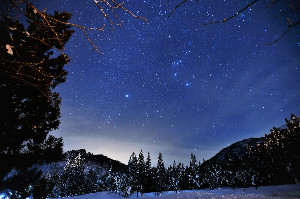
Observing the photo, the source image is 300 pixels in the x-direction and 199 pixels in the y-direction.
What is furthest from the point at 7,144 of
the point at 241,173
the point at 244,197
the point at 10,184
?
the point at 241,173

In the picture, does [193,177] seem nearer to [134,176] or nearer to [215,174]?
[215,174]

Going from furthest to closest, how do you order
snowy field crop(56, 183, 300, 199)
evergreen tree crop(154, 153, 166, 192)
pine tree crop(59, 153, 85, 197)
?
pine tree crop(59, 153, 85, 197) → evergreen tree crop(154, 153, 166, 192) → snowy field crop(56, 183, 300, 199)

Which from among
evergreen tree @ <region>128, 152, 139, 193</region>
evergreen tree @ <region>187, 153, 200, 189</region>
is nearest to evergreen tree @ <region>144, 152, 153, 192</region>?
evergreen tree @ <region>128, 152, 139, 193</region>

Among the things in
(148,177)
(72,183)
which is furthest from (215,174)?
(72,183)

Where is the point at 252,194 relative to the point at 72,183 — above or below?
below

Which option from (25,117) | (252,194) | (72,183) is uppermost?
(25,117)

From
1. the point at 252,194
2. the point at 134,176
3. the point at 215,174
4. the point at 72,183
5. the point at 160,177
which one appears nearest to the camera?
the point at 252,194

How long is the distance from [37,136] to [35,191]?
3.12m

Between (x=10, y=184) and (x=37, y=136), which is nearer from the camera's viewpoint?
(x=10, y=184)

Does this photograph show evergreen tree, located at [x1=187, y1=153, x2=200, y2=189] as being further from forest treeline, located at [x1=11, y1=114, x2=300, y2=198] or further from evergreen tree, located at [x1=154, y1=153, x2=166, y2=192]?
evergreen tree, located at [x1=154, y1=153, x2=166, y2=192]

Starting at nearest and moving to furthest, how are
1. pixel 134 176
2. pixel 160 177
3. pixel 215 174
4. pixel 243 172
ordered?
pixel 243 172 → pixel 134 176 → pixel 215 174 → pixel 160 177

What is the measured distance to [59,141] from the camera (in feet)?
27.0

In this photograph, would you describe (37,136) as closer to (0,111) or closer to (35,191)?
(0,111)

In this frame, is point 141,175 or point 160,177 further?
point 160,177
